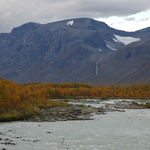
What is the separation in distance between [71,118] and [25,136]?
16.3m

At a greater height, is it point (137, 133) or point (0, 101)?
point (0, 101)

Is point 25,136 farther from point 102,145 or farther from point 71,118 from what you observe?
point 71,118

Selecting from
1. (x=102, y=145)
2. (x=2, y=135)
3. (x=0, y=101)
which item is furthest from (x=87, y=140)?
(x=0, y=101)

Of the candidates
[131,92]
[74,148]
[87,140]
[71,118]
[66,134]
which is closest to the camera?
[74,148]

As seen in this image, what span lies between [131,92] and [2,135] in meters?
117

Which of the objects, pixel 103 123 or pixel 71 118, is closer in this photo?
pixel 103 123

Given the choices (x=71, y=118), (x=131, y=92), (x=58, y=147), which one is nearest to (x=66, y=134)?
(x=58, y=147)

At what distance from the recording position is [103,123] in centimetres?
4381

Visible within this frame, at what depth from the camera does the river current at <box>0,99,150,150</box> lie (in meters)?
28.7

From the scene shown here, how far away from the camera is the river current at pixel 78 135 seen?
28656 millimetres

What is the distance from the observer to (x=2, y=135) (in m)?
33.2

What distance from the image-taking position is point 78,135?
34312 mm

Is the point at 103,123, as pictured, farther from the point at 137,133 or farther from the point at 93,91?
the point at 93,91

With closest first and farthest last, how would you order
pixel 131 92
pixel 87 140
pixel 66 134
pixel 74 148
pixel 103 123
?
1. pixel 74 148
2. pixel 87 140
3. pixel 66 134
4. pixel 103 123
5. pixel 131 92
